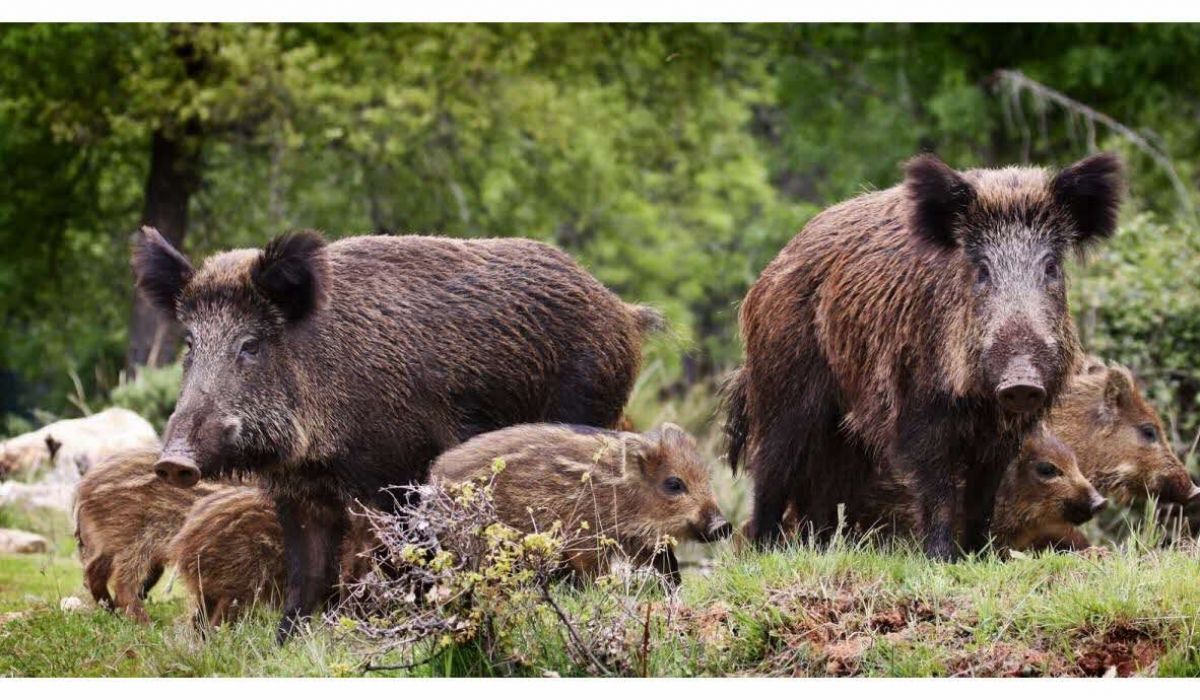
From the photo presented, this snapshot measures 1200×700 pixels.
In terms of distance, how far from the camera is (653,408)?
13.5m

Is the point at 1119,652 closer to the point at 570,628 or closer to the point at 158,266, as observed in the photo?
the point at 570,628

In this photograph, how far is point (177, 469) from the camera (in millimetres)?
6070

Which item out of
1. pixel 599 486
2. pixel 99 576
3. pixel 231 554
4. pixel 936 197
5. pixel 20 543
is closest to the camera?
pixel 936 197

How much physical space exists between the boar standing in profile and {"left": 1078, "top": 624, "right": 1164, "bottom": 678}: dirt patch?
3962mm

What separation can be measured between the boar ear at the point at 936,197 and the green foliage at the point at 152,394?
23.4ft

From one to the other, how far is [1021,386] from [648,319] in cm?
222

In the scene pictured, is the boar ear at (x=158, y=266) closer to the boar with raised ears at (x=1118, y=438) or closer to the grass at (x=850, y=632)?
the grass at (x=850, y=632)

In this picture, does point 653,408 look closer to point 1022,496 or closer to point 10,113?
point 10,113

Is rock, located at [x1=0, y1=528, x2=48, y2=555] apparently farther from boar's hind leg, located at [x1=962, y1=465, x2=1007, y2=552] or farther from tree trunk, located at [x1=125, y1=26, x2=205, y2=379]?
boar's hind leg, located at [x1=962, y1=465, x2=1007, y2=552]

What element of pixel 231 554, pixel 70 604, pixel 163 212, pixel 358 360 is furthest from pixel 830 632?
pixel 163 212

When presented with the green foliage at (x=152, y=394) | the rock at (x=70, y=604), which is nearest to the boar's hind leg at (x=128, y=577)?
the rock at (x=70, y=604)

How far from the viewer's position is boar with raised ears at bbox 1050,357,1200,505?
308 inches

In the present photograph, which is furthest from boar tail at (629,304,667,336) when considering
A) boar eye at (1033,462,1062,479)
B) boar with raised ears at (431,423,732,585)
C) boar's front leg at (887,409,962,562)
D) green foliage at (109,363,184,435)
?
green foliage at (109,363,184,435)

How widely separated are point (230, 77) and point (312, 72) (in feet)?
2.23
